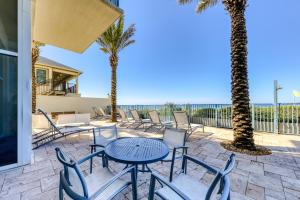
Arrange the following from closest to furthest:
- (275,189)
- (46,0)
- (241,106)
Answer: (275,189), (46,0), (241,106)

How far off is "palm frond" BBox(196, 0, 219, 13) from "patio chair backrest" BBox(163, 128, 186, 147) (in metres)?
5.63

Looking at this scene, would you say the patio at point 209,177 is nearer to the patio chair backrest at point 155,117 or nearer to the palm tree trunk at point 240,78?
the palm tree trunk at point 240,78

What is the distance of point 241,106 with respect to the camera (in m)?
4.32

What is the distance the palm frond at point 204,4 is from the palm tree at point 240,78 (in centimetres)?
150

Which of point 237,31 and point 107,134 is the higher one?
point 237,31

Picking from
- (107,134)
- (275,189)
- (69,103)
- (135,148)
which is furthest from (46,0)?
(69,103)

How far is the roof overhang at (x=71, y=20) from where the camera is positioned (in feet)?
13.5

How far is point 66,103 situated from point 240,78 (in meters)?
12.7

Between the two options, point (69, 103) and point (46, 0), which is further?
point (69, 103)

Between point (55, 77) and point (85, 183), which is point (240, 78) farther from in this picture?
point (55, 77)

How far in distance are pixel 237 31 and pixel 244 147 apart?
11.1 feet

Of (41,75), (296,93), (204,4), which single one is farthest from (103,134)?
(41,75)

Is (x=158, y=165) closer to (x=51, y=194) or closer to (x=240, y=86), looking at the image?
(x=51, y=194)

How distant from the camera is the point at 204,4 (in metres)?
6.01
